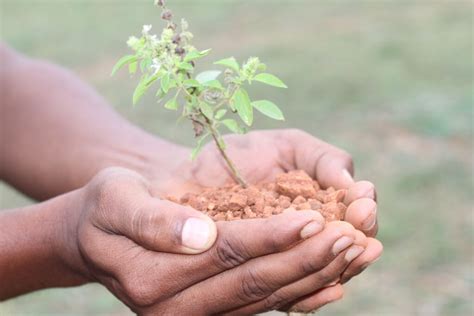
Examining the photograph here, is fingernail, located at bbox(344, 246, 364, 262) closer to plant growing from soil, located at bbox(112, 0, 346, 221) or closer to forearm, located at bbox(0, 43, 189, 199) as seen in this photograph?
plant growing from soil, located at bbox(112, 0, 346, 221)

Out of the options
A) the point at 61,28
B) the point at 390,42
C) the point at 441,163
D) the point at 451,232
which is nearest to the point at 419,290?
the point at 451,232

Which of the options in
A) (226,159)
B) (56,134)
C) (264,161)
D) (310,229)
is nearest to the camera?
(310,229)

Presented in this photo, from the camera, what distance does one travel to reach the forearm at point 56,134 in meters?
2.74

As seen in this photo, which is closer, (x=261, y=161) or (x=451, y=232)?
(x=261, y=161)

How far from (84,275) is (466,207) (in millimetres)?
3401

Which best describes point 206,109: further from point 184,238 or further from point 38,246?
point 38,246

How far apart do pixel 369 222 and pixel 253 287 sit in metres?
0.31

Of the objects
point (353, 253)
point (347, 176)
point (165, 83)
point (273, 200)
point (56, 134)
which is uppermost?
point (56, 134)

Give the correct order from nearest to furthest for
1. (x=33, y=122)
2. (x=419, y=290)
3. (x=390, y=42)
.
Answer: (x=33, y=122) → (x=419, y=290) → (x=390, y=42)

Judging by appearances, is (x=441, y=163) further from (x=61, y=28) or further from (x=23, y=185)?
(x=61, y=28)

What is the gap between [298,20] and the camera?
9.40m

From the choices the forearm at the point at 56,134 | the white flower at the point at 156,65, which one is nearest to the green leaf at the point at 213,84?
the white flower at the point at 156,65

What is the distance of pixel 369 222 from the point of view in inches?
71.2

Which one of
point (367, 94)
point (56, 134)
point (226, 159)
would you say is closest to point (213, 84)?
point (226, 159)
